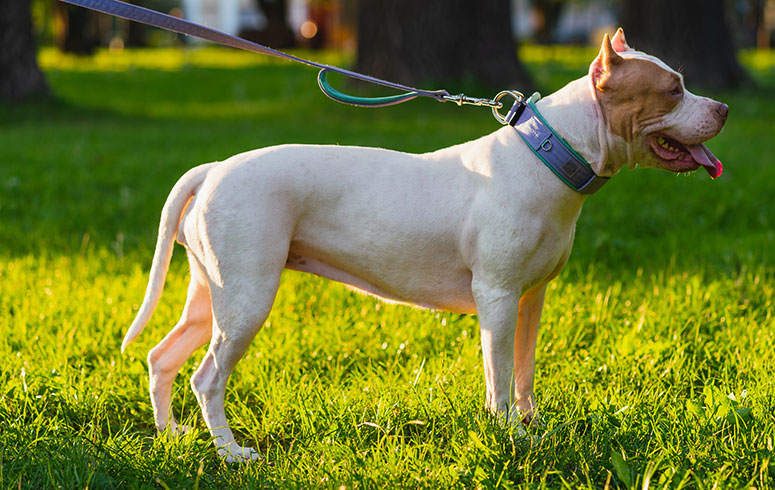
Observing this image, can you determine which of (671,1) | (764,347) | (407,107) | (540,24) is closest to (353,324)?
(764,347)

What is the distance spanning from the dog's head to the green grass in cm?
88

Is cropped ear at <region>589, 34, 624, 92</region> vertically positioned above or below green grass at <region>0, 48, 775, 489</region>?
above

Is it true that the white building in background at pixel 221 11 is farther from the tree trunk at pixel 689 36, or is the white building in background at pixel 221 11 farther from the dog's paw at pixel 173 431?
the dog's paw at pixel 173 431

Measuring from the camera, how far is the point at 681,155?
2818mm

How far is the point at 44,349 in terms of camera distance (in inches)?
145

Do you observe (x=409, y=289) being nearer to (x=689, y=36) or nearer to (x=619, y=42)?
(x=619, y=42)

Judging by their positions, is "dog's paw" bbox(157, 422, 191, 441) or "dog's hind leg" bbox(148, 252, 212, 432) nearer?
"dog's paw" bbox(157, 422, 191, 441)

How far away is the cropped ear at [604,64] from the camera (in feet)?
8.75

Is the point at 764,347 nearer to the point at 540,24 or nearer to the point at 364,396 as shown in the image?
the point at 364,396

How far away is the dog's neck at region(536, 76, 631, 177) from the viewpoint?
109 inches

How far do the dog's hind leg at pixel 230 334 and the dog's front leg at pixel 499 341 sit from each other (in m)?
0.71

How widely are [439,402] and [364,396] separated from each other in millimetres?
294

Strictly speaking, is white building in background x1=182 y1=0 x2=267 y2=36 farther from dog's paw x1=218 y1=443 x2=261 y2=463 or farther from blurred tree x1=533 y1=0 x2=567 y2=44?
dog's paw x1=218 y1=443 x2=261 y2=463

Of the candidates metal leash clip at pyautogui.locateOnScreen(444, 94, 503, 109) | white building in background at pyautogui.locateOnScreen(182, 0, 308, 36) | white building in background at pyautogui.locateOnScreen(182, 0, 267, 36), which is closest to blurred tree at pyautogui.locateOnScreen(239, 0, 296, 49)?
white building in background at pyautogui.locateOnScreen(182, 0, 308, 36)
